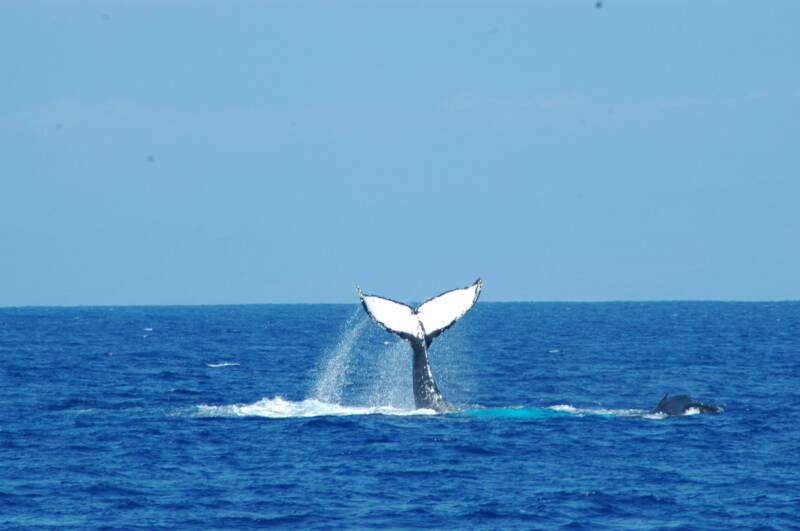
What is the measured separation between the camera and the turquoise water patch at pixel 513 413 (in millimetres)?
27094

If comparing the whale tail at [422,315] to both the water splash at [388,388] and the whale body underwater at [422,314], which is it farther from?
the water splash at [388,388]

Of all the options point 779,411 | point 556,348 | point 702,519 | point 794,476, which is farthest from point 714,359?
point 702,519

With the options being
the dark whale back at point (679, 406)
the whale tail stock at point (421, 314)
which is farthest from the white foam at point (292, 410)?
the dark whale back at point (679, 406)

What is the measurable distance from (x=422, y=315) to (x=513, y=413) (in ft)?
15.3

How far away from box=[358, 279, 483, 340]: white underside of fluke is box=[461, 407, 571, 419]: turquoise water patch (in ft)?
12.2

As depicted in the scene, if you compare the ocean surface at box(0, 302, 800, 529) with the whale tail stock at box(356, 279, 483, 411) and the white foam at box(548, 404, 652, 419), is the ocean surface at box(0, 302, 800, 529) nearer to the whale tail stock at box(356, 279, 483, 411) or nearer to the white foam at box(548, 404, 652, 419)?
the white foam at box(548, 404, 652, 419)

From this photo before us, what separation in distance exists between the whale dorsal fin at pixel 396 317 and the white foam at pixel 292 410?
3452 mm

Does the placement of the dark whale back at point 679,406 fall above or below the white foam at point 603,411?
above

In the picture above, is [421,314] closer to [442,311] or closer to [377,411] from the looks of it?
[442,311]

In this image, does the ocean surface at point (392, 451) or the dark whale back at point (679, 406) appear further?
the dark whale back at point (679, 406)

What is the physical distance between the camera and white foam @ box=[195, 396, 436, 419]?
27734 mm

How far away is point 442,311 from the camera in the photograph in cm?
2372

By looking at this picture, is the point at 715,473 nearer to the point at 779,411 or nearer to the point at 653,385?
the point at 779,411

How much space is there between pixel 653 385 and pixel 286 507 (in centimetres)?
2084
